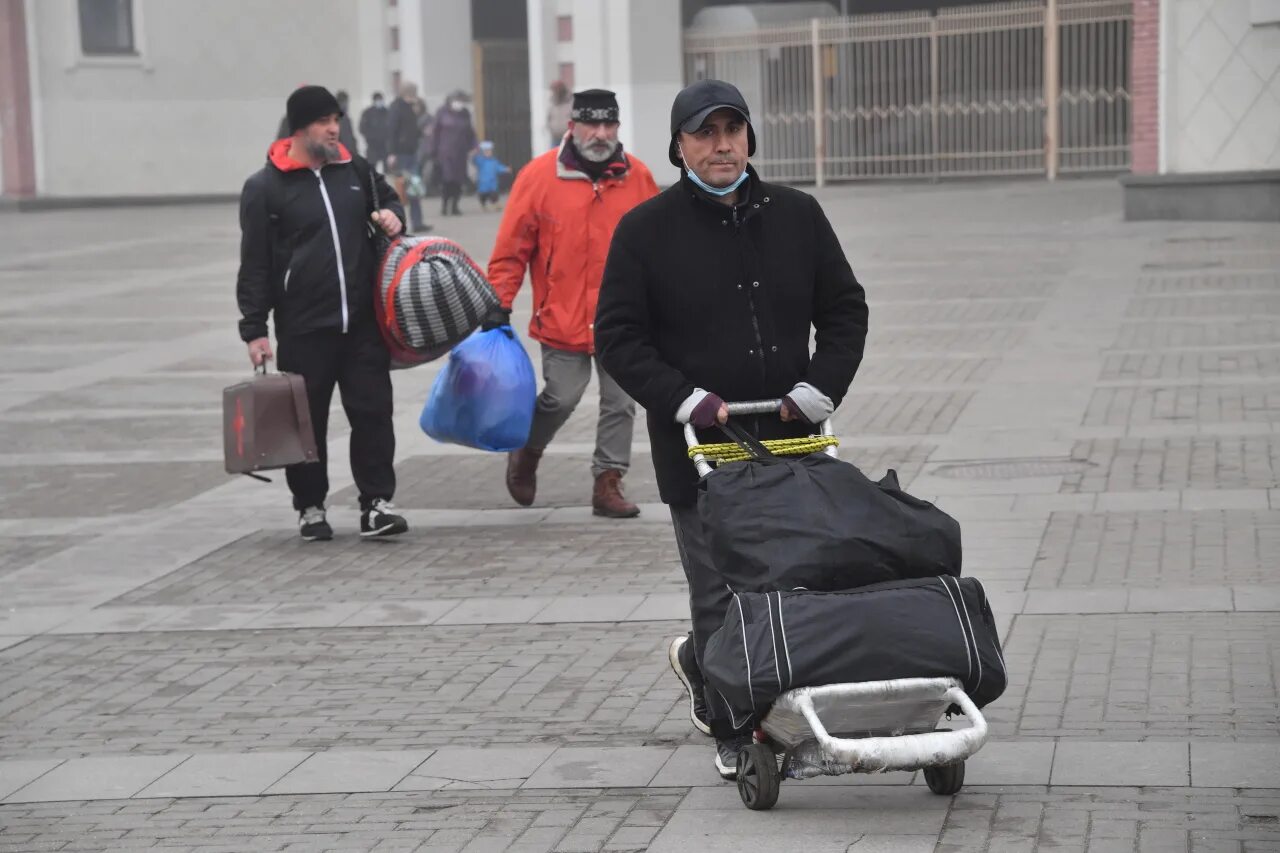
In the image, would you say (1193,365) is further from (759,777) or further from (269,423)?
(759,777)

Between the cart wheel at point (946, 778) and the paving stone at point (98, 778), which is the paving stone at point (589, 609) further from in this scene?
the cart wheel at point (946, 778)

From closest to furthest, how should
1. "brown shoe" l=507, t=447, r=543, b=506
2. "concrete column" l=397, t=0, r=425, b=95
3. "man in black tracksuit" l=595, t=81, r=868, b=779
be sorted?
1. "man in black tracksuit" l=595, t=81, r=868, b=779
2. "brown shoe" l=507, t=447, r=543, b=506
3. "concrete column" l=397, t=0, r=425, b=95

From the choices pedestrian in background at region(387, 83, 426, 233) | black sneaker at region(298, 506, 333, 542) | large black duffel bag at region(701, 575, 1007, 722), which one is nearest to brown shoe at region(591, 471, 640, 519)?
black sneaker at region(298, 506, 333, 542)

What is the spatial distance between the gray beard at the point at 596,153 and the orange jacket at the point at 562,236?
3.4 inches

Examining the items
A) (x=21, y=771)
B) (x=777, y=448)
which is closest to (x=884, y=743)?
(x=777, y=448)

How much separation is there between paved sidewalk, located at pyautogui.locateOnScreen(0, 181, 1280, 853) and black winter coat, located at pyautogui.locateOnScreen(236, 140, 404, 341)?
3.20ft

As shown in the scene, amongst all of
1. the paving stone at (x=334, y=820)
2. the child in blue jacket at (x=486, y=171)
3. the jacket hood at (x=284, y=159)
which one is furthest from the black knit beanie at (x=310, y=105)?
the child in blue jacket at (x=486, y=171)

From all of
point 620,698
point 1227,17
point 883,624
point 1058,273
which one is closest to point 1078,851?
point 883,624

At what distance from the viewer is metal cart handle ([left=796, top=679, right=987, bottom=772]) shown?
467 cm

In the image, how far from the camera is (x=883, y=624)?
473cm

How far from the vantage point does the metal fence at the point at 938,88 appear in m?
31.1

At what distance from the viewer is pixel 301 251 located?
27.8 ft

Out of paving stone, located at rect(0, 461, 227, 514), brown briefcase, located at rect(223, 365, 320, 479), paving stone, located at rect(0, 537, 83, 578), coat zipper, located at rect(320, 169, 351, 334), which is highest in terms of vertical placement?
coat zipper, located at rect(320, 169, 351, 334)

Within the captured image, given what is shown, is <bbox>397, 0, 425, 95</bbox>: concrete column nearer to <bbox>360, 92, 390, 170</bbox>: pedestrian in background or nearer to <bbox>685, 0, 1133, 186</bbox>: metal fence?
<bbox>360, 92, 390, 170</bbox>: pedestrian in background
